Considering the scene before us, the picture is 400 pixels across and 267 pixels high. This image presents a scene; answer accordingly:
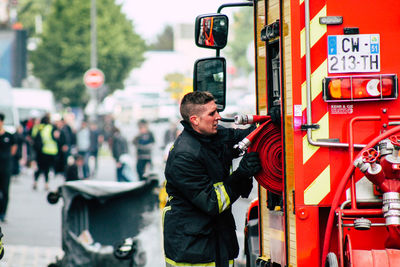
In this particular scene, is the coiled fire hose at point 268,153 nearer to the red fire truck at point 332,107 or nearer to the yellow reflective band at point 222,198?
the yellow reflective band at point 222,198

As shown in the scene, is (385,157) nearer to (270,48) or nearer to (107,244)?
(270,48)

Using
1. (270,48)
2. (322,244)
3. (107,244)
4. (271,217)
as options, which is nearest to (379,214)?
(322,244)

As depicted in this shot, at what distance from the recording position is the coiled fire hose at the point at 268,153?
446cm

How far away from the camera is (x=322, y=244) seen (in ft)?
13.3

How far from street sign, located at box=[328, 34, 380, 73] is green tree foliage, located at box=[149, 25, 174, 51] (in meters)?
92.4

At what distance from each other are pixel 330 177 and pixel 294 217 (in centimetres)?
29

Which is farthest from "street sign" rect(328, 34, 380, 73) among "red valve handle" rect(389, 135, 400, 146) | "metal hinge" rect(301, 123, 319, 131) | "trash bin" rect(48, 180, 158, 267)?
"trash bin" rect(48, 180, 158, 267)

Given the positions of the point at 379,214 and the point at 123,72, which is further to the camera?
the point at 123,72

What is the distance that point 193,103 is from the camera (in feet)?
15.0

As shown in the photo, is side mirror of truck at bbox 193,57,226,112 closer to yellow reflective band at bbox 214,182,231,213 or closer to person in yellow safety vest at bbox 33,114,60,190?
yellow reflective band at bbox 214,182,231,213

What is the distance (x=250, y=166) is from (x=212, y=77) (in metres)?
0.93

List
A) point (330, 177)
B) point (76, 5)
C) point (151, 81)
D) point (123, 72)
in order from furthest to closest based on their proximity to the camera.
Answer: point (151, 81) < point (123, 72) < point (76, 5) < point (330, 177)

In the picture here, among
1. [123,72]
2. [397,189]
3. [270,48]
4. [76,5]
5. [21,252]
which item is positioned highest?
[76,5]

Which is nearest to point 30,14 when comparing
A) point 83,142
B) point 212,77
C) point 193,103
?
point 83,142
